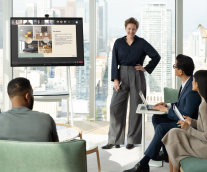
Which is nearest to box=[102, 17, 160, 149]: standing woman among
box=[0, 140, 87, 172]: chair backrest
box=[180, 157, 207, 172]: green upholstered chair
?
box=[180, 157, 207, 172]: green upholstered chair

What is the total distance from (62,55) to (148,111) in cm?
180

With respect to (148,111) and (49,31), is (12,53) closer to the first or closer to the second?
(49,31)

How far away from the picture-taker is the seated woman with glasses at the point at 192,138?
1874 millimetres

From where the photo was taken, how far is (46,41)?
3.72 m

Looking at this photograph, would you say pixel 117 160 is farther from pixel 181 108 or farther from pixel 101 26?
pixel 101 26

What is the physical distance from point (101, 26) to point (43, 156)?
3.74 metres

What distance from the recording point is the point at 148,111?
2412 mm

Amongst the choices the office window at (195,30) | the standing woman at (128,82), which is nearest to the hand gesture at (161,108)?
the standing woman at (128,82)

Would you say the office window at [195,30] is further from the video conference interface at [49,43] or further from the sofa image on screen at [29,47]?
the sofa image on screen at [29,47]

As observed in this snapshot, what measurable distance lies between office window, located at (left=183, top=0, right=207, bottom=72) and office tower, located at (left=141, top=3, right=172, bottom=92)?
28 centimetres

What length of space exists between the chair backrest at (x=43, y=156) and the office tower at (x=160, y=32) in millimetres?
3584

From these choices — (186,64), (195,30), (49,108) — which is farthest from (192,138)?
(49,108)

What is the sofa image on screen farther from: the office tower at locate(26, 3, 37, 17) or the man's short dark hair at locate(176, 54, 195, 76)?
the man's short dark hair at locate(176, 54, 195, 76)

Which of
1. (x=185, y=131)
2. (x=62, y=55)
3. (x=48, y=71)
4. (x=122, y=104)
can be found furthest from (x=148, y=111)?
(x=48, y=71)
